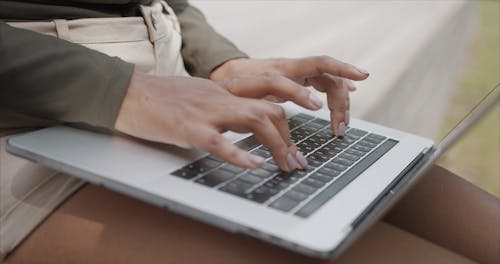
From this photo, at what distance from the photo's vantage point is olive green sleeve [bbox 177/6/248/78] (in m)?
0.79

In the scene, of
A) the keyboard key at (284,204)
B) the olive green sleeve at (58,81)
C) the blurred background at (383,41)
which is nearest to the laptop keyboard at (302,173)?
the keyboard key at (284,204)

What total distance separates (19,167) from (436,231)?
0.46 meters

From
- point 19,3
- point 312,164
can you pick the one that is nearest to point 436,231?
point 312,164

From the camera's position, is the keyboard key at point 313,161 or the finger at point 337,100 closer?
the keyboard key at point 313,161

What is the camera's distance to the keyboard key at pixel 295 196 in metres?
0.49

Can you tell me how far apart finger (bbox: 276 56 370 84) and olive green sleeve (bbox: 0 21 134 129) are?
8.0 inches

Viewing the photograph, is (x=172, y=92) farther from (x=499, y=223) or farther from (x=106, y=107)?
(x=499, y=223)

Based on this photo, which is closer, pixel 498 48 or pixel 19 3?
pixel 19 3

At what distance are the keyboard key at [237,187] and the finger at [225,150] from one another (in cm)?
2

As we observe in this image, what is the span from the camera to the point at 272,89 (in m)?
0.57

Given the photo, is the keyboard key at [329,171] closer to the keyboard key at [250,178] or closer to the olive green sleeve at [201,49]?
the keyboard key at [250,178]

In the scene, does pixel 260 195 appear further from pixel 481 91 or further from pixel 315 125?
pixel 481 91

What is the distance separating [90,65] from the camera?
56 centimetres

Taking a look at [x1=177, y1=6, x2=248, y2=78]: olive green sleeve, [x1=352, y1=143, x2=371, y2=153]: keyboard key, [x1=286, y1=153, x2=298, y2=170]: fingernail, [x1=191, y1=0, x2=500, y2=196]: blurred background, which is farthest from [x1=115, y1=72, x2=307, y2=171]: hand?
[x1=191, y1=0, x2=500, y2=196]: blurred background
